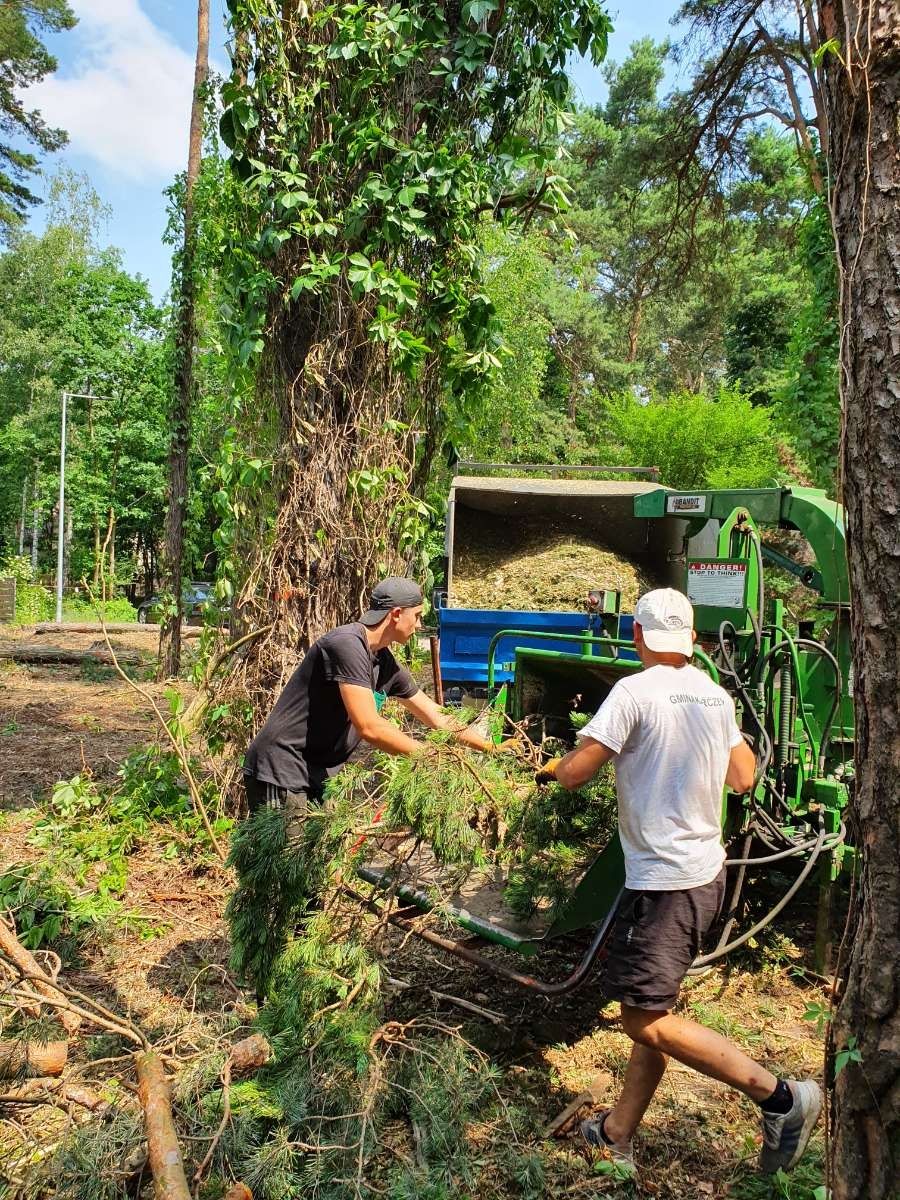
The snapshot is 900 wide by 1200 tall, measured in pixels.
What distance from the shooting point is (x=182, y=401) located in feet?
38.4

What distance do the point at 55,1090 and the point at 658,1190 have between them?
192 centimetres

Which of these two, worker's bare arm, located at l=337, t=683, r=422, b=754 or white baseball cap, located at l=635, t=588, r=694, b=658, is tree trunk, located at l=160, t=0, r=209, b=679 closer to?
worker's bare arm, located at l=337, t=683, r=422, b=754

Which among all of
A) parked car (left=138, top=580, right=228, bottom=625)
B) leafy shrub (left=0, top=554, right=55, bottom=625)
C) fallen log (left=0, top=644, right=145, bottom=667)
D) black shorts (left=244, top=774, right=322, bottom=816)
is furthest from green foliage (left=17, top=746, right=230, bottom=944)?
leafy shrub (left=0, top=554, right=55, bottom=625)

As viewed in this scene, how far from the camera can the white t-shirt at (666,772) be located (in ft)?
9.03

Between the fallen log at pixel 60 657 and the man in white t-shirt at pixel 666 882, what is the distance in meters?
12.2

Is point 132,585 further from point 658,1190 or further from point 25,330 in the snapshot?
point 658,1190

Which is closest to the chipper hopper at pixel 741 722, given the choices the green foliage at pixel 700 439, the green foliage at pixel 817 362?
the green foliage at pixel 817 362

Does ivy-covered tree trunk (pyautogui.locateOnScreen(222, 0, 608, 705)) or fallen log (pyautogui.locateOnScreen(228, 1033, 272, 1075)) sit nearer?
fallen log (pyautogui.locateOnScreen(228, 1033, 272, 1075))

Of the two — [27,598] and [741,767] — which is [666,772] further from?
[27,598]

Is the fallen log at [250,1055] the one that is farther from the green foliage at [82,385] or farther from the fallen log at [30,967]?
the green foliage at [82,385]

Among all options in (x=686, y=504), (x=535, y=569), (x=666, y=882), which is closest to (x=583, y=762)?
(x=666, y=882)

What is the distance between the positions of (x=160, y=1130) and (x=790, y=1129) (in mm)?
1853

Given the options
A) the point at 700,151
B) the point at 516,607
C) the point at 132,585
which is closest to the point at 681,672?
the point at 516,607

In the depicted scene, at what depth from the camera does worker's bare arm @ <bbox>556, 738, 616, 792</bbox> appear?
2771 millimetres
